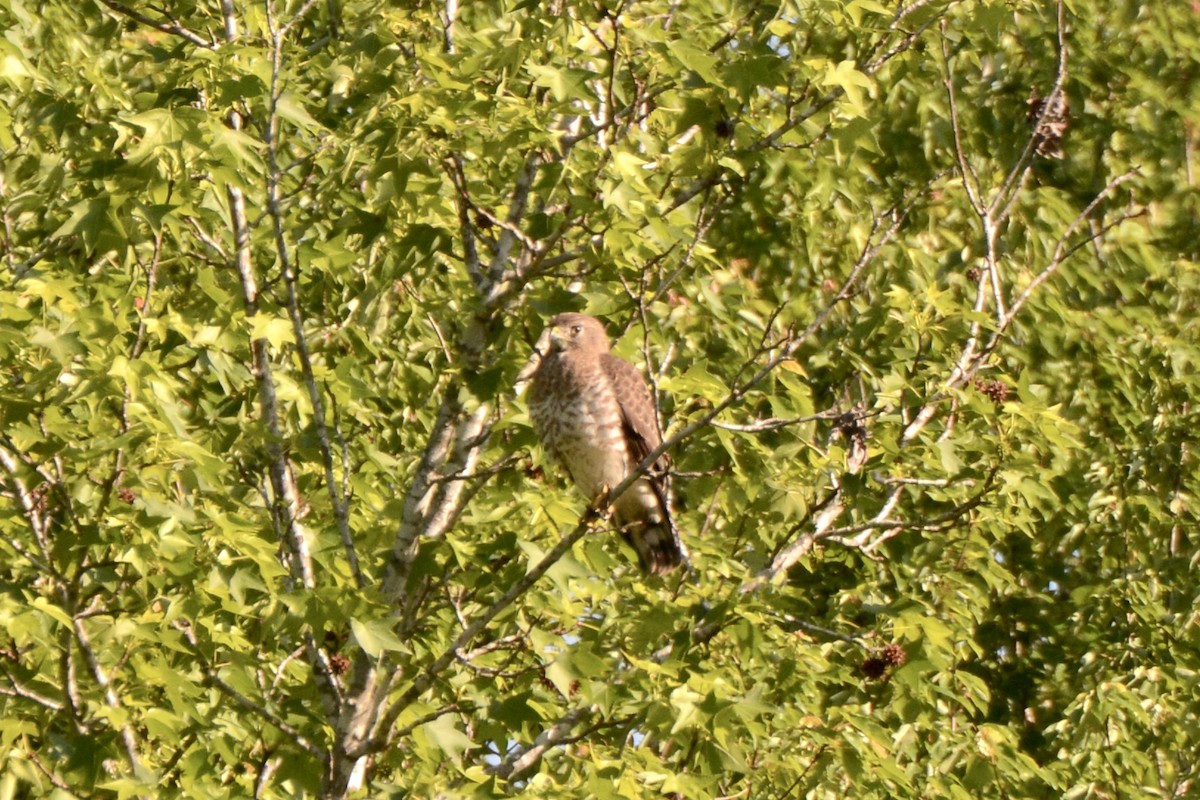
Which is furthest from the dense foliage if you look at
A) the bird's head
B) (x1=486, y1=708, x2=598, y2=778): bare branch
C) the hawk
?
the bird's head

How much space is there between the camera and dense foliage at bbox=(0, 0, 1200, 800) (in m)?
4.90

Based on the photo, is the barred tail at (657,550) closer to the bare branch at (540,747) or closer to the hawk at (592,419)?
the hawk at (592,419)

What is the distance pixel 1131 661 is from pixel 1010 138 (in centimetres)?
269

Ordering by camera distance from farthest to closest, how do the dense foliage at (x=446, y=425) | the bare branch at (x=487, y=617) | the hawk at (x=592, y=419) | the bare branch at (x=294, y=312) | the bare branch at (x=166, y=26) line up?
1. the hawk at (x=592, y=419)
2. the bare branch at (x=166, y=26)
3. the bare branch at (x=294, y=312)
4. the dense foliage at (x=446, y=425)
5. the bare branch at (x=487, y=617)

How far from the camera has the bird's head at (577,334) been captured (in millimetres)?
7195

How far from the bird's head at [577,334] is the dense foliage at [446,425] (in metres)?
0.45

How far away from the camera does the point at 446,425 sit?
5500 millimetres

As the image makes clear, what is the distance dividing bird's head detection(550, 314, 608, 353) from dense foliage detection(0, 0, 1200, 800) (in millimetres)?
448

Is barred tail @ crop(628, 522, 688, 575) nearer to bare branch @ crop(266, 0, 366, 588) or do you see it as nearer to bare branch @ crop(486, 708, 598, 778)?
bare branch @ crop(486, 708, 598, 778)

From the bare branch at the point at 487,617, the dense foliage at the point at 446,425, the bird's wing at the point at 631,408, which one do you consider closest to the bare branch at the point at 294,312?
the dense foliage at the point at 446,425

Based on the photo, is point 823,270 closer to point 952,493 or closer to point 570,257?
point 952,493

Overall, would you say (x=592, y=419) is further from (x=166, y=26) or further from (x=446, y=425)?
(x=166, y=26)

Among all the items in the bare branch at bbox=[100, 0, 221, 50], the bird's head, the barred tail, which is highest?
the bare branch at bbox=[100, 0, 221, 50]

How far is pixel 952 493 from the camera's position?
6.07m
